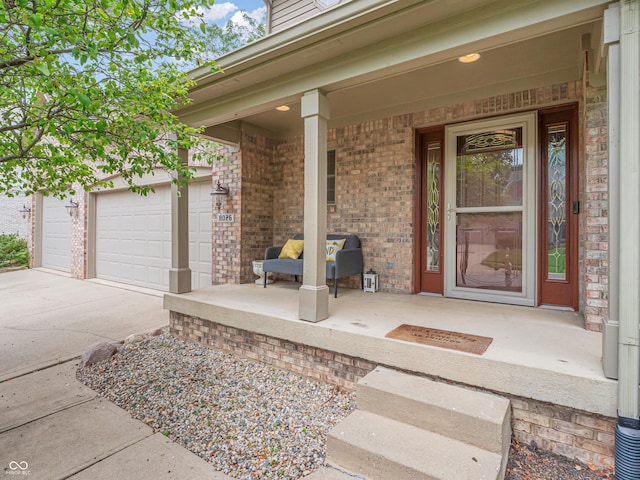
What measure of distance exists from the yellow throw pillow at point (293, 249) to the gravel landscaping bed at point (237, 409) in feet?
4.89

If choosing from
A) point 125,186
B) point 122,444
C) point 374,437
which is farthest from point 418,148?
point 125,186

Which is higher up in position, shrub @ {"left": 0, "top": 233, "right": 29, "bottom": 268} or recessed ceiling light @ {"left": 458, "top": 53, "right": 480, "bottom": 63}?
recessed ceiling light @ {"left": 458, "top": 53, "right": 480, "bottom": 63}

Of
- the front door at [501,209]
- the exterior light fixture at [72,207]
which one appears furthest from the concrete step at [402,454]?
the exterior light fixture at [72,207]

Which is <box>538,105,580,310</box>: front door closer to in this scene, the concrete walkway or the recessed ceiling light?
the recessed ceiling light

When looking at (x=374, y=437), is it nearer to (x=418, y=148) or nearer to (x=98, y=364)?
(x=98, y=364)

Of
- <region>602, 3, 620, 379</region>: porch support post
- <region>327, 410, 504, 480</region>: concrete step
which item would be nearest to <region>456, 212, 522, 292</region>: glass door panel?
<region>602, 3, 620, 379</region>: porch support post

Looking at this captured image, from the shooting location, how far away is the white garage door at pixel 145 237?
18.9ft

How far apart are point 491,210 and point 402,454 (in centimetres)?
280

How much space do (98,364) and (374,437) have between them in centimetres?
293

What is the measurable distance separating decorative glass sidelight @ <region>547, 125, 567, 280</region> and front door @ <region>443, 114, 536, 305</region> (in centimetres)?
14

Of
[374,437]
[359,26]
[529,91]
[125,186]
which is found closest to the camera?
[374,437]

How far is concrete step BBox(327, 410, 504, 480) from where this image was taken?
1617mm

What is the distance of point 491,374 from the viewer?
6.67ft

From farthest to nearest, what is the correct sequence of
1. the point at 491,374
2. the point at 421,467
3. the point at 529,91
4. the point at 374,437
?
the point at 529,91, the point at 491,374, the point at 374,437, the point at 421,467
